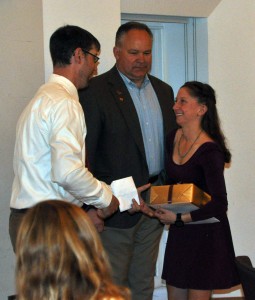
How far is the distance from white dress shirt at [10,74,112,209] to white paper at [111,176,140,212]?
0.34 metres

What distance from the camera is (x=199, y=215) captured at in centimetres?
348

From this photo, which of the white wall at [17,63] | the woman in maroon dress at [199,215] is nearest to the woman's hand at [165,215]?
the woman in maroon dress at [199,215]

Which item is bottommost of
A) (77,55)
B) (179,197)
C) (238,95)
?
(179,197)

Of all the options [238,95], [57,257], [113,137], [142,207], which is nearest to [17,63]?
[113,137]

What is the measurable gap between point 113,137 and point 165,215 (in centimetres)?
54

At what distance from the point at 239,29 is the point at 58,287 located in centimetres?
331

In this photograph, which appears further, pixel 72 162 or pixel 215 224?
pixel 215 224

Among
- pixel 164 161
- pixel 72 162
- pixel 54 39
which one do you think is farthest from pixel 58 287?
pixel 164 161

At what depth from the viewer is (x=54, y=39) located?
10.9 feet

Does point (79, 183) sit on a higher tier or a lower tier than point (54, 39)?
lower

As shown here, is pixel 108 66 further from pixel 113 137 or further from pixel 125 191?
pixel 125 191

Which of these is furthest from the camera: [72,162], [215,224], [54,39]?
[215,224]

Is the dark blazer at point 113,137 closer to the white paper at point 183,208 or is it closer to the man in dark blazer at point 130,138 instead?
the man in dark blazer at point 130,138

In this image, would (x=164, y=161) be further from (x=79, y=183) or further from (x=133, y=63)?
(x=79, y=183)
